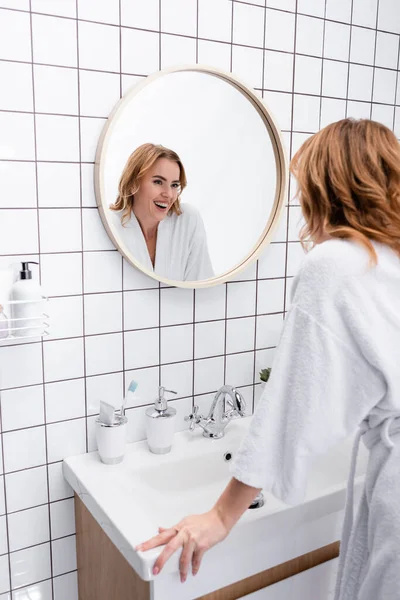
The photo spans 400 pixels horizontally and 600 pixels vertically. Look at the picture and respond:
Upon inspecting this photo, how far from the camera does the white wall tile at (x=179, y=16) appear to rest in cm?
137

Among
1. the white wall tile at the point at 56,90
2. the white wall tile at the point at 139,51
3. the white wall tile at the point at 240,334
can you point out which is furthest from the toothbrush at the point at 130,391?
the white wall tile at the point at 139,51

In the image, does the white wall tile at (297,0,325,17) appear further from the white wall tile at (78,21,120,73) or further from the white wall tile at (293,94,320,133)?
the white wall tile at (78,21,120,73)

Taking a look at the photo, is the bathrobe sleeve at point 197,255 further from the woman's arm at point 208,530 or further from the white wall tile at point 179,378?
the woman's arm at point 208,530

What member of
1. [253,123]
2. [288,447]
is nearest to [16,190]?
[253,123]

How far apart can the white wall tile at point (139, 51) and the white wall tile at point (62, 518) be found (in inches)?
44.0

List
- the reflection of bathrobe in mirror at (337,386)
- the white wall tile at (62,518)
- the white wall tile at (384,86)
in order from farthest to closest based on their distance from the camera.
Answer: the white wall tile at (384,86) < the white wall tile at (62,518) < the reflection of bathrobe in mirror at (337,386)

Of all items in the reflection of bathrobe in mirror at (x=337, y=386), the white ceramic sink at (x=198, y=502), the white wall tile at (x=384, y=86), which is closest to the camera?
the reflection of bathrobe in mirror at (x=337, y=386)

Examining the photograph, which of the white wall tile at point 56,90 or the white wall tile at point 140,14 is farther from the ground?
the white wall tile at point 140,14

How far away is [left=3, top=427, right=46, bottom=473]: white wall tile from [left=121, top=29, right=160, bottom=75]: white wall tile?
0.93 metres

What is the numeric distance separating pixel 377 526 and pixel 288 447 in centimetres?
22

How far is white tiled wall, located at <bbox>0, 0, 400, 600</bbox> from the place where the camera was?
1258 mm

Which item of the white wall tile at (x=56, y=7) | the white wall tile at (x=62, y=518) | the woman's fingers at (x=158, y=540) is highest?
the white wall tile at (x=56, y=7)

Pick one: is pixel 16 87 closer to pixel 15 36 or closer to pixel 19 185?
pixel 15 36

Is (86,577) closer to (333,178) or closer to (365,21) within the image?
(333,178)
